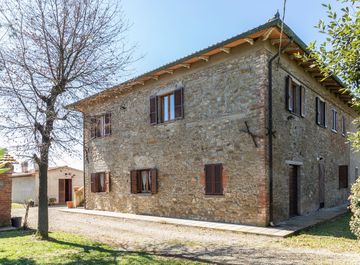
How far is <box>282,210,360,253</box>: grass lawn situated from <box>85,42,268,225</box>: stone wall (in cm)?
138

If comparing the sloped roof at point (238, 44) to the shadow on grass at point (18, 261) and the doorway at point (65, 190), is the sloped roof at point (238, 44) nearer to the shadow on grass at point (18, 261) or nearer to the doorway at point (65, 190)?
the shadow on grass at point (18, 261)

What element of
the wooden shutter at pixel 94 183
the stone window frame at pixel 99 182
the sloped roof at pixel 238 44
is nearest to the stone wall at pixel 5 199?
the sloped roof at pixel 238 44

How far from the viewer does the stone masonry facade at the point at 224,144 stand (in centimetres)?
948

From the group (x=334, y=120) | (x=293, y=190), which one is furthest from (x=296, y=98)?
(x=334, y=120)

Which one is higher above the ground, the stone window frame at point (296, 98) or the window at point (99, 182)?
the stone window frame at point (296, 98)

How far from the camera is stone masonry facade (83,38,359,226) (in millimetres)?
9477

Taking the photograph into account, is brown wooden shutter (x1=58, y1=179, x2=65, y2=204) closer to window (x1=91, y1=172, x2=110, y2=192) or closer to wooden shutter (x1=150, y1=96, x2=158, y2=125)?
window (x1=91, y1=172, x2=110, y2=192)

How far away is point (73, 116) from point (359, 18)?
263 inches

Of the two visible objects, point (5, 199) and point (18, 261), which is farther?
point (5, 199)

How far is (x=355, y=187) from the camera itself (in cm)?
475

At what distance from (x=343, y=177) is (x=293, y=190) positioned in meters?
6.50

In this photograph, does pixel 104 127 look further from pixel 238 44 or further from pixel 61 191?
pixel 61 191

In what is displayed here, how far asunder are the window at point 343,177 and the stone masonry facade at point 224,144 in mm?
1030

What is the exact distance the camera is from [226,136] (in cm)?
1018
